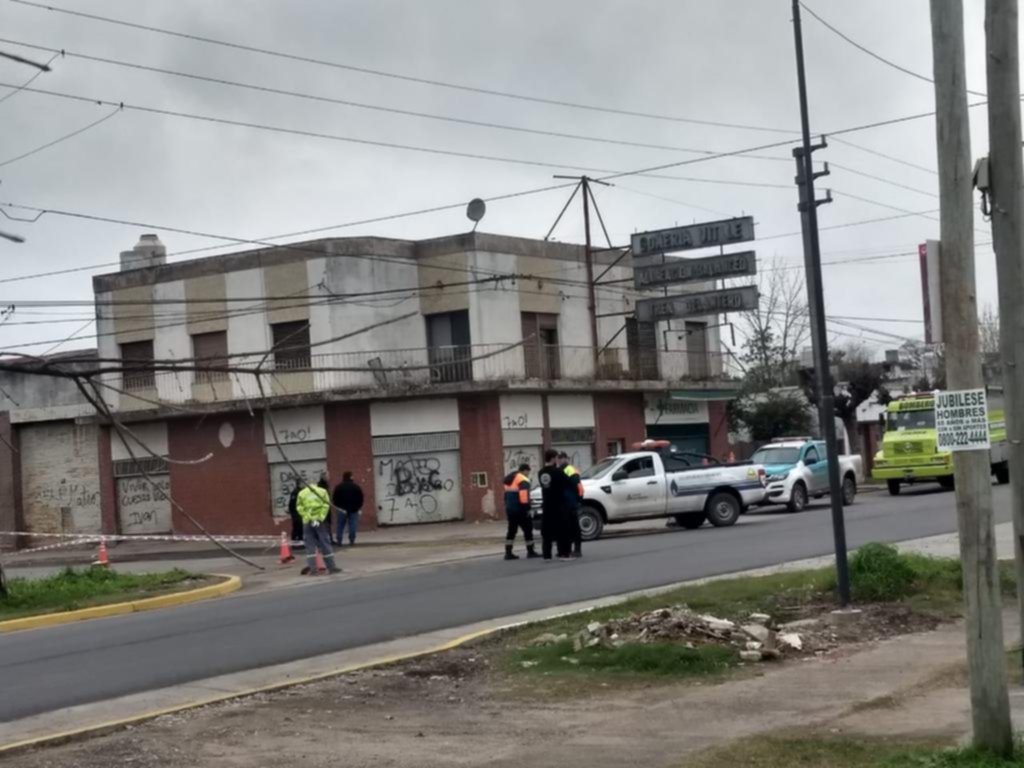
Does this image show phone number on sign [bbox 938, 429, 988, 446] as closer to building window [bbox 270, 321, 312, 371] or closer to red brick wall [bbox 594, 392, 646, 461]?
building window [bbox 270, 321, 312, 371]

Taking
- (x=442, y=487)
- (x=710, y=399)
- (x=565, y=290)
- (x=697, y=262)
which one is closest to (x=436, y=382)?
(x=442, y=487)

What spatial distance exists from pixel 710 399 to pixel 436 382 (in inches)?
510

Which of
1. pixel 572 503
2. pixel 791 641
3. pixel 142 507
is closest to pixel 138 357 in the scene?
pixel 142 507

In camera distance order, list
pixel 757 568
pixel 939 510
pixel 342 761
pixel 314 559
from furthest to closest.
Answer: pixel 939 510 < pixel 314 559 < pixel 757 568 < pixel 342 761

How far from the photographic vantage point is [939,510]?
29.7 m

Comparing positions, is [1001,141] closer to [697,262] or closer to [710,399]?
[697,262]

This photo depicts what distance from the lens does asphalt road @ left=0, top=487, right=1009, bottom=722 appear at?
1362 centimetres

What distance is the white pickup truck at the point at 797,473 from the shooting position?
116 ft

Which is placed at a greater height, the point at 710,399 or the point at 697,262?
the point at 697,262

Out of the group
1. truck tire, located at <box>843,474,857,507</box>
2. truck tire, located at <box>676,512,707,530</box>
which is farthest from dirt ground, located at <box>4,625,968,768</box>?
truck tire, located at <box>843,474,857,507</box>

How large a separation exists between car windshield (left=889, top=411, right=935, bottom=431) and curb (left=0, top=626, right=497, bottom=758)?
2592 centimetres

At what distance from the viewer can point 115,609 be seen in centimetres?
2028

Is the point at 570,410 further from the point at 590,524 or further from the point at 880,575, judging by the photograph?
the point at 880,575

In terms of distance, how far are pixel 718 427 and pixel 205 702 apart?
1564 inches
